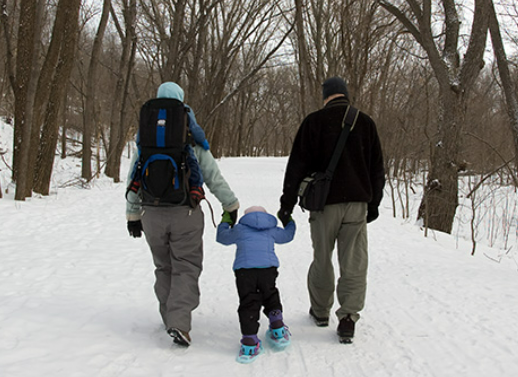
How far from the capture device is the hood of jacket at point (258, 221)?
2.93 meters

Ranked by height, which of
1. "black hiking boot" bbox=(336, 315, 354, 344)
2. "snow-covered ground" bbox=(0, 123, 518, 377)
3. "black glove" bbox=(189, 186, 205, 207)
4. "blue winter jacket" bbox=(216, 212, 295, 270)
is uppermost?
"black glove" bbox=(189, 186, 205, 207)

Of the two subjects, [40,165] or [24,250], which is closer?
[24,250]

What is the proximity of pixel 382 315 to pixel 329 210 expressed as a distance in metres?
1.33

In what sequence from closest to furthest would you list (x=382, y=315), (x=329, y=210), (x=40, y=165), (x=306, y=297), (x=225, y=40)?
(x=329, y=210) < (x=382, y=315) < (x=306, y=297) < (x=40, y=165) < (x=225, y=40)

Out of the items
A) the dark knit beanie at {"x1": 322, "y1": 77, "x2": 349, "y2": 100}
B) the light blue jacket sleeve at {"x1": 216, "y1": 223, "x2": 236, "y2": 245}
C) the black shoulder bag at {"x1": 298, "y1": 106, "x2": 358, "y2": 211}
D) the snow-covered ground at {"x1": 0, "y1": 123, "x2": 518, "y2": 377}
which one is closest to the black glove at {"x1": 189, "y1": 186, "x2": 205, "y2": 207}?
the light blue jacket sleeve at {"x1": 216, "y1": 223, "x2": 236, "y2": 245}

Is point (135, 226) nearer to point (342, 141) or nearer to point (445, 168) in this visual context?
point (342, 141)

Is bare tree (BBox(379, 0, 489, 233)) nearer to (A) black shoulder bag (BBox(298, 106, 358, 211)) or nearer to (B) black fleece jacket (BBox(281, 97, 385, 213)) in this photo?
(B) black fleece jacket (BBox(281, 97, 385, 213))

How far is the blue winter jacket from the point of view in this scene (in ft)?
9.28

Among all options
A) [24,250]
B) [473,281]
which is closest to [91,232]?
[24,250]

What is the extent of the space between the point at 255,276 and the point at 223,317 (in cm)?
94

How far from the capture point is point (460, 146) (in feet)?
27.8

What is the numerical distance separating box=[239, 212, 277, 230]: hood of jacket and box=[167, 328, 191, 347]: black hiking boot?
0.94 m

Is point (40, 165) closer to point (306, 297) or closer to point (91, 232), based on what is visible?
point (91, 232)

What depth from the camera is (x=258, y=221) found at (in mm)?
2936
